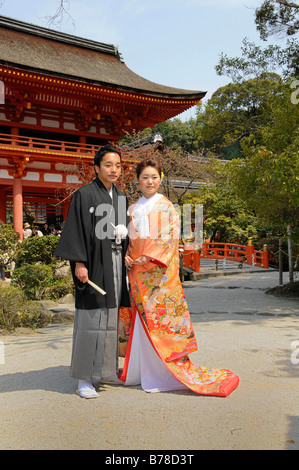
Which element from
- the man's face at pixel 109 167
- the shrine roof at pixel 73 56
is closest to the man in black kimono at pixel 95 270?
the man's face at pixel 109 167

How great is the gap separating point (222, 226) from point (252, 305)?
1274cm

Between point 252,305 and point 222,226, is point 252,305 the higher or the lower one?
the lower one

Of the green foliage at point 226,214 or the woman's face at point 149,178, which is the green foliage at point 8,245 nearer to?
the woman's face at point 149,178

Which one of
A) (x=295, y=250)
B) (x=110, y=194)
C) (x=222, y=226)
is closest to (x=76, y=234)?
(x=110, y=194)

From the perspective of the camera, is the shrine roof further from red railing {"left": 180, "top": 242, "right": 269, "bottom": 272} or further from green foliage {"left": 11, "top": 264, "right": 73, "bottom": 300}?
green foliage {"left": 11, "top": 264, "right": 73, "bottom": 300}

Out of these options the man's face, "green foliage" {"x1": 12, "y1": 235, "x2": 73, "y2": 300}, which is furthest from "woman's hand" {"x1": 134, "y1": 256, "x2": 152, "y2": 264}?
"green foliage" {"x1": 12, "y1": 235, "x2": 73, "y2": 300}

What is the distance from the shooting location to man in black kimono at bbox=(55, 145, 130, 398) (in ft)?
9.87

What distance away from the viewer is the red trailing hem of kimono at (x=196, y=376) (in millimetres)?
2939

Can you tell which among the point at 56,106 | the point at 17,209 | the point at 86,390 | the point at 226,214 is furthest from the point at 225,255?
the point at 86,390

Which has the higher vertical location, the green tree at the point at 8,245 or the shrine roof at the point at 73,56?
the shrine roof at the point at 73,56

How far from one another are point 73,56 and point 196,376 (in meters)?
15.9

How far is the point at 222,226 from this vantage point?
67.0 feet
